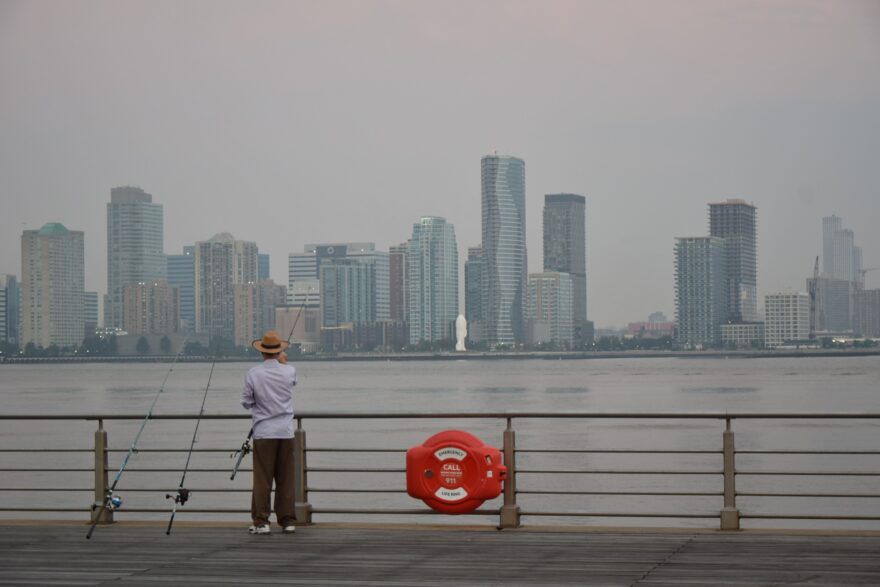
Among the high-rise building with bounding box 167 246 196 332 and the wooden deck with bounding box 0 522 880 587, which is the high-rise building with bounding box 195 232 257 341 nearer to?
the high-rise building with bounding box 167 246 196 332

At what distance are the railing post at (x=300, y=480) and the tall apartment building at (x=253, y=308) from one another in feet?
382

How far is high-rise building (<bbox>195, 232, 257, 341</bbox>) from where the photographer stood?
134375 millimetres

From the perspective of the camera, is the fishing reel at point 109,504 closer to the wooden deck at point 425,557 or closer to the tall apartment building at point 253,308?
the wooden deck at point 425,557

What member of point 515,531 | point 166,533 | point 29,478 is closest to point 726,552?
point 515,531

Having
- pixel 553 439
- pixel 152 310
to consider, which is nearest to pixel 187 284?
pixel 152 310

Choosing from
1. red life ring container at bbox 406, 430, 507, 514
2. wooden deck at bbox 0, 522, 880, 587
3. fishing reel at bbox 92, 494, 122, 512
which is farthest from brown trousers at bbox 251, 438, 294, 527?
fishing reel at bbox 92, 494, 122, 512

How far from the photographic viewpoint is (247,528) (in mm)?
10406

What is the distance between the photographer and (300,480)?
10.7 metres

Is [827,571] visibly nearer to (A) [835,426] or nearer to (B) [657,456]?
(B) [657,456]

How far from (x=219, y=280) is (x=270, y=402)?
442 feet

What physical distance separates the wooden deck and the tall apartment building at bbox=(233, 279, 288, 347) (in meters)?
117

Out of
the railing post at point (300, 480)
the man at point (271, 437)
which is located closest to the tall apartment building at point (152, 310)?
the railing post at point (300, 480)

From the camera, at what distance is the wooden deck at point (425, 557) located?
26.2 ft

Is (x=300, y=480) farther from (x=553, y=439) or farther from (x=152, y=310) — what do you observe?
(x=152, y=310)
